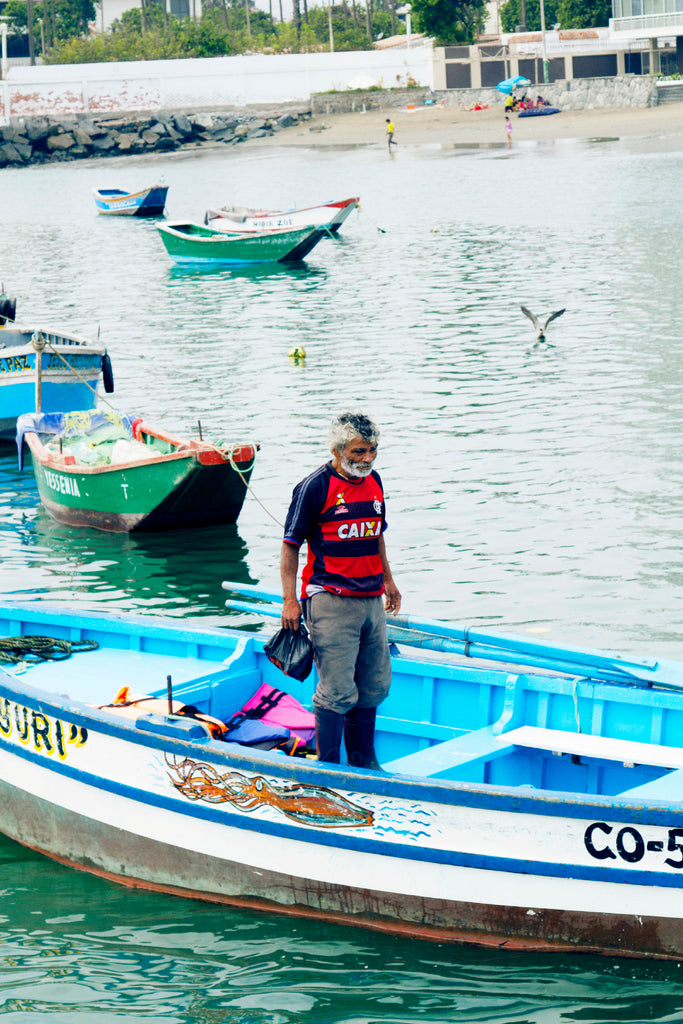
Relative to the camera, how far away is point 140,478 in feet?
43.0

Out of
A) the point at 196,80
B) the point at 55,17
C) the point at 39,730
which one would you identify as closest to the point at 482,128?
the point at 196,80

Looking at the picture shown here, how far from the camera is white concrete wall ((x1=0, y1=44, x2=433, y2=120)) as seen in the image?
95.6 metres

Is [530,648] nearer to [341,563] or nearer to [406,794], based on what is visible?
[406,794]

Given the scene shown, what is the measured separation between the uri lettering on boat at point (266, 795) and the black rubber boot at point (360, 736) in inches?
13.2

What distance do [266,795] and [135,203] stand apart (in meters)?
49.9

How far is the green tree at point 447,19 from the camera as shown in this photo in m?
92.2

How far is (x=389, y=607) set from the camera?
6.87 m

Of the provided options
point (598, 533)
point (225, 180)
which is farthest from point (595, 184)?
point (598, 533)

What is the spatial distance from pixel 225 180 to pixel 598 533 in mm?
57027

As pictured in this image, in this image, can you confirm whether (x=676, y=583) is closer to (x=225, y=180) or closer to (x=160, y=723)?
(x=160, y=723)

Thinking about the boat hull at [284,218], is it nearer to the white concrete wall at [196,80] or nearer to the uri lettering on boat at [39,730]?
the uri lettering on boat at [39,730]

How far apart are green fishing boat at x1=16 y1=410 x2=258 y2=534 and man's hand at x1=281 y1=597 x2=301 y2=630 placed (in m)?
6.30

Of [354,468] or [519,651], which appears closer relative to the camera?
[354,468]

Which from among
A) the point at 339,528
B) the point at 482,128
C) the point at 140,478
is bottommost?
the point at 140,478
